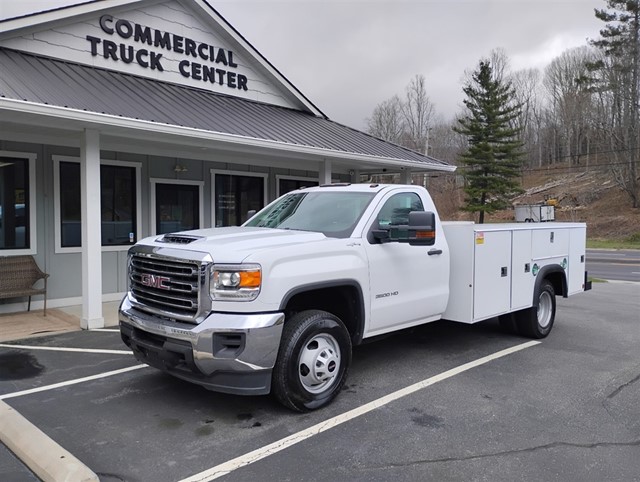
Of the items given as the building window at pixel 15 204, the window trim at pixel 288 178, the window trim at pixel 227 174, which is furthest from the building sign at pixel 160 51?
the building window at pixel 15 204

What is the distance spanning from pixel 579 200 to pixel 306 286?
149ft

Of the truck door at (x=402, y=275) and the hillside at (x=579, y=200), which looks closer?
the truck door at (x=402, y=275)

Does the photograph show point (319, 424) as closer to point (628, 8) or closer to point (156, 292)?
point (156, 292)

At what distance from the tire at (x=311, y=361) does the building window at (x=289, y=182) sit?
8701 millimetres

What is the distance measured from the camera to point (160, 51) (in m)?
10.4

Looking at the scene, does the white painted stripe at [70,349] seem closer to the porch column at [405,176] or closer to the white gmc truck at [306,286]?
the white gmc truck at [306,286]

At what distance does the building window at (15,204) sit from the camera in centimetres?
870

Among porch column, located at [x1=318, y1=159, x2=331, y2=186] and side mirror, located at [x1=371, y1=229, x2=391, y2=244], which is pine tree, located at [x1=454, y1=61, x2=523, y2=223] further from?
side mirror, located at [x1=371, y1=229, x2=391, y2=244]

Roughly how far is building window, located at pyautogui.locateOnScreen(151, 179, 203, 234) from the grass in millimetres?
27805

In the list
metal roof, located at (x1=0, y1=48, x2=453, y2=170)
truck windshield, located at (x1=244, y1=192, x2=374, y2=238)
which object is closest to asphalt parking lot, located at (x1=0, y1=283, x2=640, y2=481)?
truck windshield, located at (x1=244, y1=192, x2=374, y2=238)

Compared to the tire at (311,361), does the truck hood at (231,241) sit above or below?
above

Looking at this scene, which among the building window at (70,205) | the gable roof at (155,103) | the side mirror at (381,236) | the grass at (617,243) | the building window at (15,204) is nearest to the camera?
the side mirror at (381,236)

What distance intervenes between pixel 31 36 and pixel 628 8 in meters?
43.9

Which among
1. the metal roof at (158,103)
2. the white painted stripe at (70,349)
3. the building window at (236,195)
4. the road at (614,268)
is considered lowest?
the road at (614,268)
